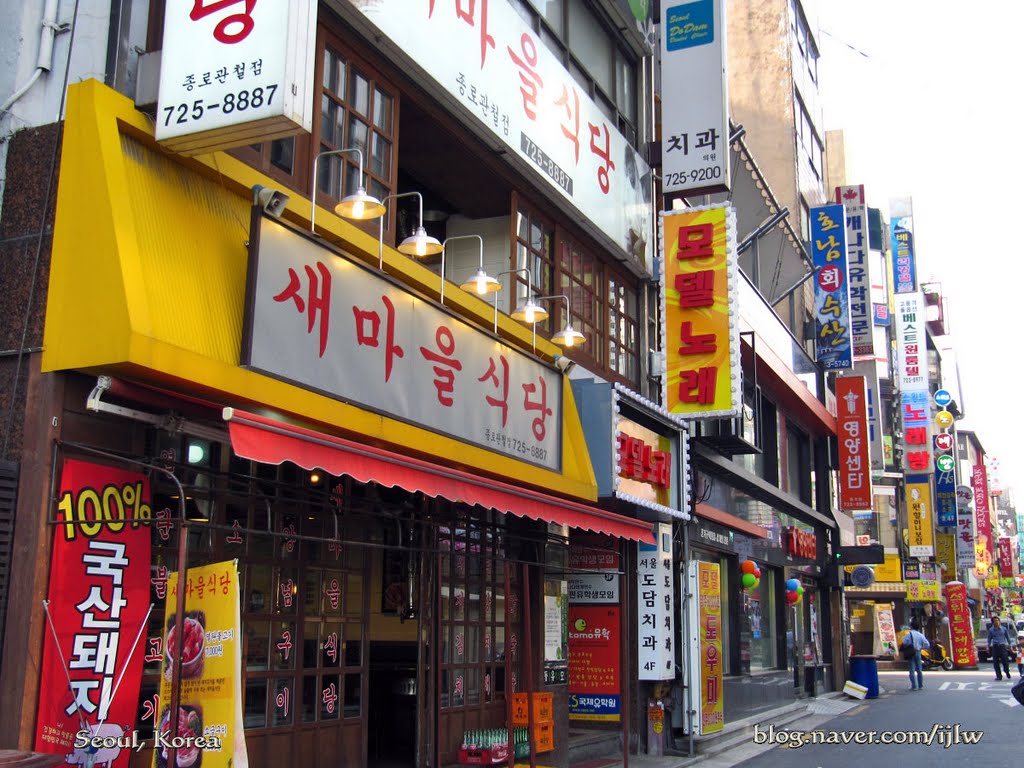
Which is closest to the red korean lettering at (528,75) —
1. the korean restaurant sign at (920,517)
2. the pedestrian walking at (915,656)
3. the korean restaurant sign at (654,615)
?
the korean restaurant sign at (654,615)

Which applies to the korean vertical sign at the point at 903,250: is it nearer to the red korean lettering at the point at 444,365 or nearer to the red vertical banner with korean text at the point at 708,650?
the red vertical banner with korean text at the point at 708,650

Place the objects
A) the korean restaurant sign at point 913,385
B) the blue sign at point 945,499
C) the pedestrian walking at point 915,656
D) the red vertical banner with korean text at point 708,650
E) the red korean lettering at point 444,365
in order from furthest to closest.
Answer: the blue sign at point 945,499, the korean restaurant sign at point 913,385, the pedestrian walking at point 915,656, the red vertical banner with korean text at point 708,650, the red korean lettering at point 444,365

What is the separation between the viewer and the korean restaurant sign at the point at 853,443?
28391 mm

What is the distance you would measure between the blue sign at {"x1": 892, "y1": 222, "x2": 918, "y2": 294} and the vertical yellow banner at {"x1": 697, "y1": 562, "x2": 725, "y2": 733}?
42534 mm

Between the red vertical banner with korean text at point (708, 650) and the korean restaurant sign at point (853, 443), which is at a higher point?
the korean restaurant sign at point (853, 443)

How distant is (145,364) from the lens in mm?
6164

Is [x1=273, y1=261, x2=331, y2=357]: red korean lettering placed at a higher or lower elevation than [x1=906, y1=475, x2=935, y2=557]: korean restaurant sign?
lower

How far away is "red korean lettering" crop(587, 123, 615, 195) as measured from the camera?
46.8 feet

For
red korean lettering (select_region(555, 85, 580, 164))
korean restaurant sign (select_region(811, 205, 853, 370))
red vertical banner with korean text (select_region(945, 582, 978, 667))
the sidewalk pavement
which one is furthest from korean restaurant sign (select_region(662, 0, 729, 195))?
red vertical banner with korean text (select_region(945, 582, 978, 667))

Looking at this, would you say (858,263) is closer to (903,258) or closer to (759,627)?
(759,627)

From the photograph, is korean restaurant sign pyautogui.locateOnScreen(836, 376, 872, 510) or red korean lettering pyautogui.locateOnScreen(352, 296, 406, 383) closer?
red korean lettering pyautogui.locateOnScreen(352, 296, 406, 383)

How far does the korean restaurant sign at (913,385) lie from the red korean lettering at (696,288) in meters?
38.5

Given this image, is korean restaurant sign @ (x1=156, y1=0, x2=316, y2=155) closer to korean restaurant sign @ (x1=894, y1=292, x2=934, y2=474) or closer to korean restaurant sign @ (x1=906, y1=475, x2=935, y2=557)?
korean restaurant sign @ (x1=906, y1=475, x2=935, y2=557)

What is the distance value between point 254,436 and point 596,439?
685 cm
